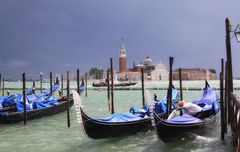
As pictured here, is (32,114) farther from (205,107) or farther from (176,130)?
(176,130)

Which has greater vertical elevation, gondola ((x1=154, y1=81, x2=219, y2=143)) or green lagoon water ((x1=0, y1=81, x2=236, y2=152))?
gondola ((x1=154, y1=81, x2=219, y2=143))

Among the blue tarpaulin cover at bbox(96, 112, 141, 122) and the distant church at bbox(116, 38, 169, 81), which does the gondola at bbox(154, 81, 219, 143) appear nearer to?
the blue tarpaulin cover at bbox(96, 112, 141, 122)

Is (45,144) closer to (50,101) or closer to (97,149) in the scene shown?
(97,149)

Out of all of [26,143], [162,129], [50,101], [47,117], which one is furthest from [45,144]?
[50,101]

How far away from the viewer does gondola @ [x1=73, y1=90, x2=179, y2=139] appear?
24.1ft

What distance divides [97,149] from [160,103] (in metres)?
3.08

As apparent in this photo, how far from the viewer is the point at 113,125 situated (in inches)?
304

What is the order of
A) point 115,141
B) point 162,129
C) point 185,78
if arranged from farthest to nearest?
point 185,78, point 115,141, point 162,129

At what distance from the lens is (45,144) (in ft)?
25.8

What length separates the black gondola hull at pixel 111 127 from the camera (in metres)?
7.41

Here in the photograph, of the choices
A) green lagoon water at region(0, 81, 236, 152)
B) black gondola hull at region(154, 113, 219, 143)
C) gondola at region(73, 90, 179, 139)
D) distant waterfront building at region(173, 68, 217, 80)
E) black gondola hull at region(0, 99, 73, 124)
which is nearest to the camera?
black gondola hull at region(154, 113, 219, 143)

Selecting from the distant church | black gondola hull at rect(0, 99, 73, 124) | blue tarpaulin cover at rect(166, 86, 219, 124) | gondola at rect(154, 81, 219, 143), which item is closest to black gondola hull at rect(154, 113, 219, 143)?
gondola at rect(154, 81, 219, 143)

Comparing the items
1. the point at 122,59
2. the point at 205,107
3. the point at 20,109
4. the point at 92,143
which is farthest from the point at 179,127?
the point at 122,59

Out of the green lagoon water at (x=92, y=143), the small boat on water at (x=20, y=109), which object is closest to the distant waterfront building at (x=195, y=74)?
the small boat on water at (x=20, y=109)
